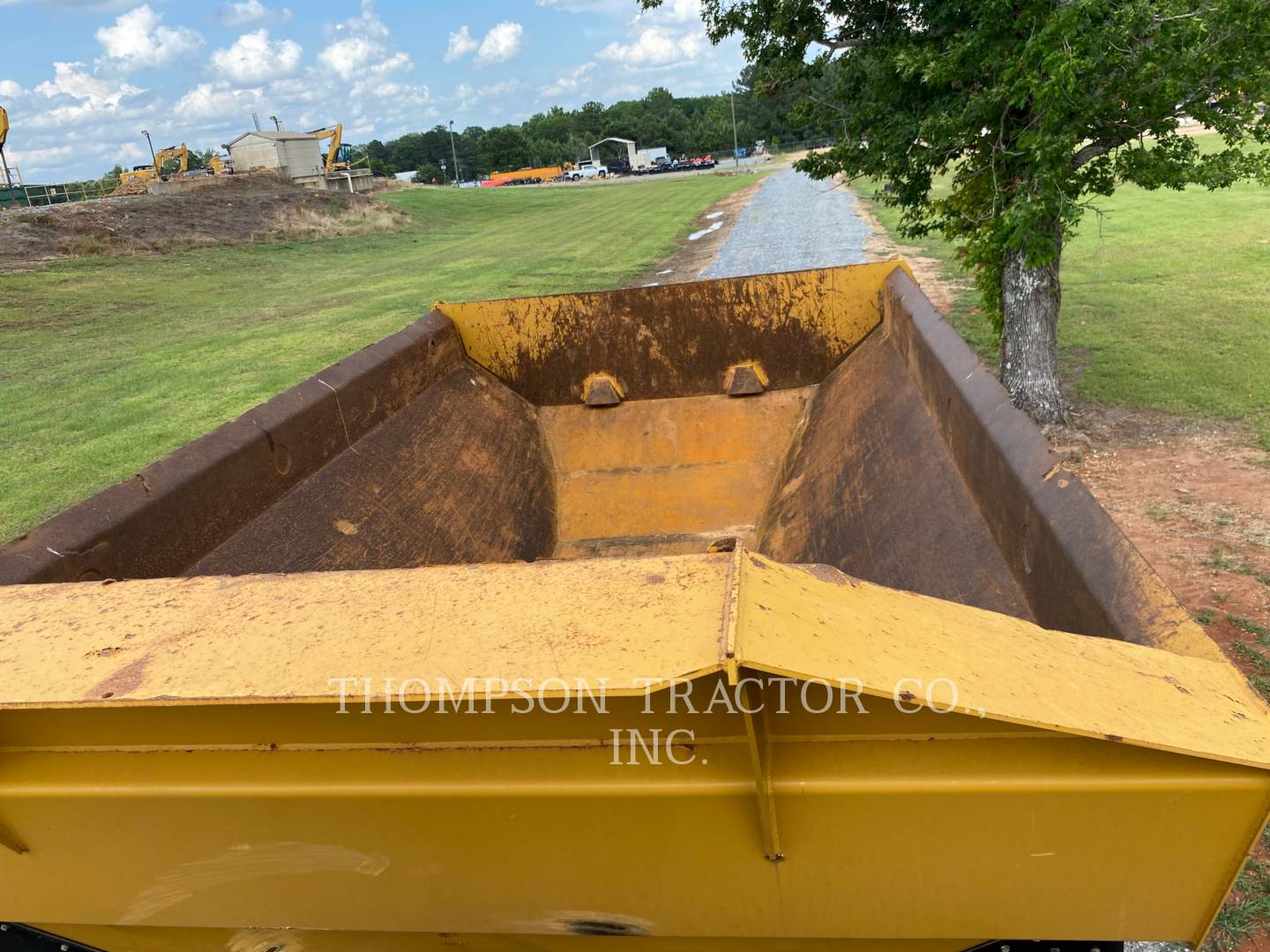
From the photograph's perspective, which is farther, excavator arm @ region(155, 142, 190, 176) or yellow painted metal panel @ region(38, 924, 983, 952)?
Answer: excavator arm @ region(155, 142, 190, 176)

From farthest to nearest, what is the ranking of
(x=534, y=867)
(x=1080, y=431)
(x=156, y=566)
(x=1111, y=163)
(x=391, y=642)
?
(x=1080, y=431) → (x=1111, y=163) → (x=156, y=566) → (x=534, y=867) → (x=391, y=642)

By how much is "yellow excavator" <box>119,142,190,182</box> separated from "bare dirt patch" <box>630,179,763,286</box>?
2655 centimetres

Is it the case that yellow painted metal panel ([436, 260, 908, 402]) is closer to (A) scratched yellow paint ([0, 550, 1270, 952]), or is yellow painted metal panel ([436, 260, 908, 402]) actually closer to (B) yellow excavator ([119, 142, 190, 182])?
(A) scratched yellow paint ([0, 550, 1270, 952])

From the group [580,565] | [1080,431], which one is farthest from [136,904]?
[1080,431]

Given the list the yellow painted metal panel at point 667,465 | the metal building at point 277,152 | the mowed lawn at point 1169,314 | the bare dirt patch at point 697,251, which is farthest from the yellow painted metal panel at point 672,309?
the metal building at point 277,152

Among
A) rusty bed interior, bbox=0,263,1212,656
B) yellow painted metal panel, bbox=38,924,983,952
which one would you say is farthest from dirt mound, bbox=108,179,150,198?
yellow painted metal panel, bbox=38,924,983,952

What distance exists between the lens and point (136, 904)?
5.52ft

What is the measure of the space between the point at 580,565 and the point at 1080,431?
6.52m

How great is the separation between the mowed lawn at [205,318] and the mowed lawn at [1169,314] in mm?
7141

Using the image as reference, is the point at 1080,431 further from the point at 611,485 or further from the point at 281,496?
the point at 281,496

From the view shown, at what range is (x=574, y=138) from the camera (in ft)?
310

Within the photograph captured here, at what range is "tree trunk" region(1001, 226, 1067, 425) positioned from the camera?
6809mm

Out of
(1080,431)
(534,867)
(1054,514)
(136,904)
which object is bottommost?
(1080,431)

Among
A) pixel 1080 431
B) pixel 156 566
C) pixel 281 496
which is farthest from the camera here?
pixel 1080 431
